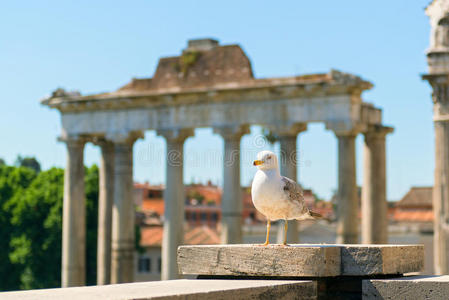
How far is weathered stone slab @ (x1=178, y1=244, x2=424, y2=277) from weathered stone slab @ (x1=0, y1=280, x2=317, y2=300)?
0.43 meters

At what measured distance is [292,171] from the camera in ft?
166

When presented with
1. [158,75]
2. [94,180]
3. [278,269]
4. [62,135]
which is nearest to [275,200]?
[278,269]

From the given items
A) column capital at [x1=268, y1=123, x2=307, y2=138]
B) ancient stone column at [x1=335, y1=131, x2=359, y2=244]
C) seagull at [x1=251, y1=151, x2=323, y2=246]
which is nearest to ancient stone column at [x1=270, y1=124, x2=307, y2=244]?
column capital at [x1=268, y1=123, x2=307, y2=138]

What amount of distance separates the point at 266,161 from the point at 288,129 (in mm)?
35973

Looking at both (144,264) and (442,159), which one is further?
(144,264)

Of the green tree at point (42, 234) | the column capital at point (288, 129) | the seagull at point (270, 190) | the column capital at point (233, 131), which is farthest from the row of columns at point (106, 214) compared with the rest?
the seagull at point (270, 190)

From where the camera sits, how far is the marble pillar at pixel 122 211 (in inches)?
2247

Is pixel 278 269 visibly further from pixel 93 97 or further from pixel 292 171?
pixel 93 97

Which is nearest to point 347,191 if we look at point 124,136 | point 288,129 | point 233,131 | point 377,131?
point 288,129

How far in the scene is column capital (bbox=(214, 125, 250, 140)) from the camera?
5253 cm

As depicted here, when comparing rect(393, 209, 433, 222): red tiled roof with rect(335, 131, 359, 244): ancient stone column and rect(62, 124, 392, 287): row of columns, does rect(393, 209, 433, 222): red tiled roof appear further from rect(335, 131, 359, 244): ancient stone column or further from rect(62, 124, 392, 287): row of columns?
rect(335, 131, 359, 244): ancient stone column

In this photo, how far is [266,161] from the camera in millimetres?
15117

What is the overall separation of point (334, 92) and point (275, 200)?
34474mm

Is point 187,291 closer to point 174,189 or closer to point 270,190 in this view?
point 270,190
